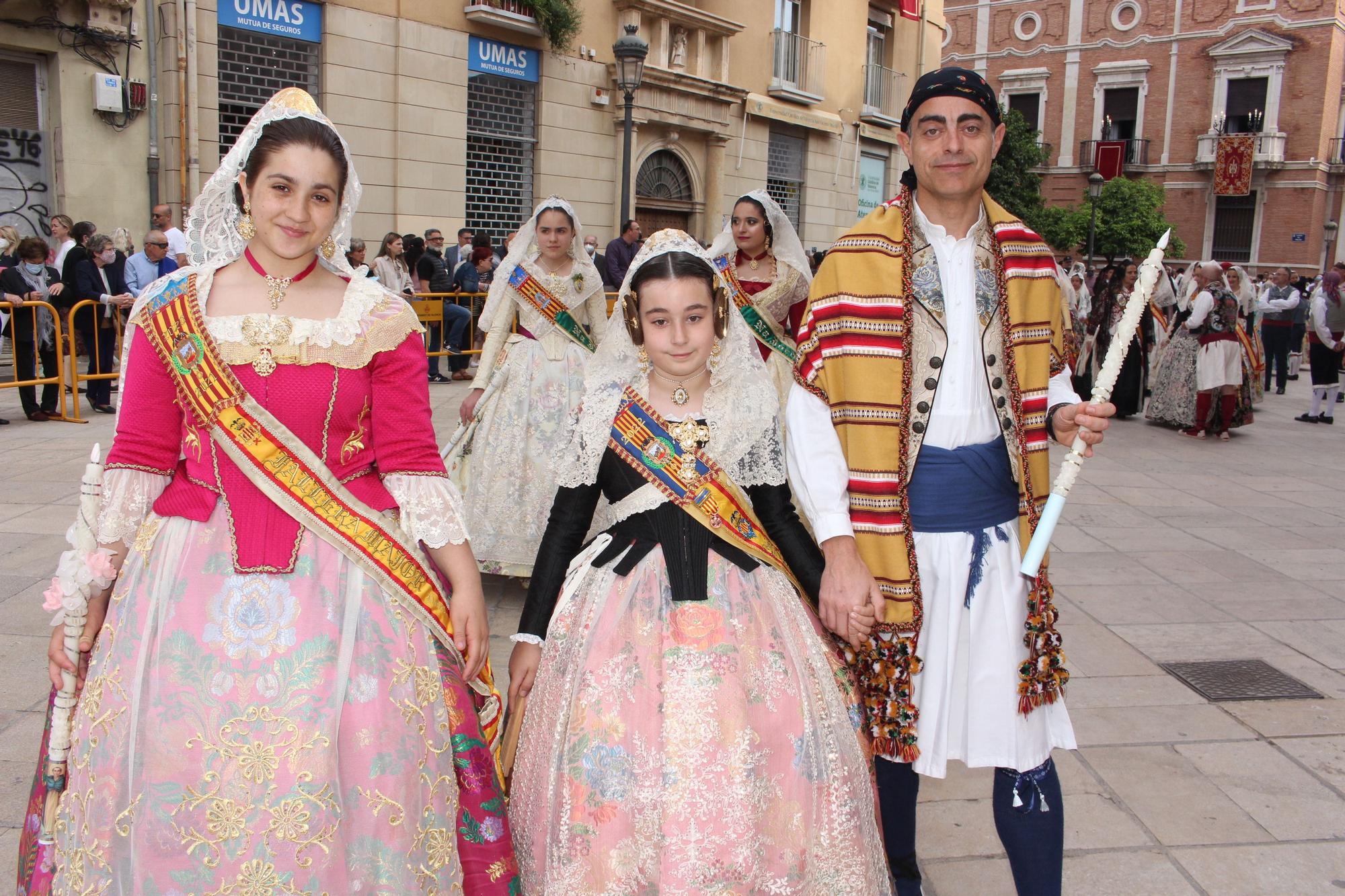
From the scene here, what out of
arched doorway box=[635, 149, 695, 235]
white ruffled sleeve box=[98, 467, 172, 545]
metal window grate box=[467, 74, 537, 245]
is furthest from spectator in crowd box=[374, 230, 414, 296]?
white ruffled sleeve box=[98, 467, 172, 545]

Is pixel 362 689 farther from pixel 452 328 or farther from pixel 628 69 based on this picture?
pixel 628 69

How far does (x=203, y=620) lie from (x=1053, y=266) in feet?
6.90

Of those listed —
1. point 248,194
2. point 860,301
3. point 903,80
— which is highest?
point 903,80

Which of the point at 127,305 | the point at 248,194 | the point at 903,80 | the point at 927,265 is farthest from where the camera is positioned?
the point at 903,80

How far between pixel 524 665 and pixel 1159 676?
3350mm

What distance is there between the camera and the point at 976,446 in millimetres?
2502

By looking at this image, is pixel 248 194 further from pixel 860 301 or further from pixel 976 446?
pixel 976 446

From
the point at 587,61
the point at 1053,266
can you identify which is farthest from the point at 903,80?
the point at 1053,266

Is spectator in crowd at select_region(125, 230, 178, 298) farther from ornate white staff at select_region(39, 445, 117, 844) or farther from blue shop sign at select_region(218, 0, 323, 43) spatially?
ornate white staff at select_region(39, 445, 117, 844)

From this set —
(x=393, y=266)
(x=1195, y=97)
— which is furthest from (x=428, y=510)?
(x=1195, y=97)

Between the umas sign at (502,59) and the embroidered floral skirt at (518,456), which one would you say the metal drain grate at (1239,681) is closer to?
the embroidered floral skirt at (518,456)

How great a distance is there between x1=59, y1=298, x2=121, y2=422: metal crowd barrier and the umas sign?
700 centimetres

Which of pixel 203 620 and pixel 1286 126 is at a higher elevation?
pixel 1286 126

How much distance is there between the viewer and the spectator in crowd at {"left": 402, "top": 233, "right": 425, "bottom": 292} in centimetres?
1359
